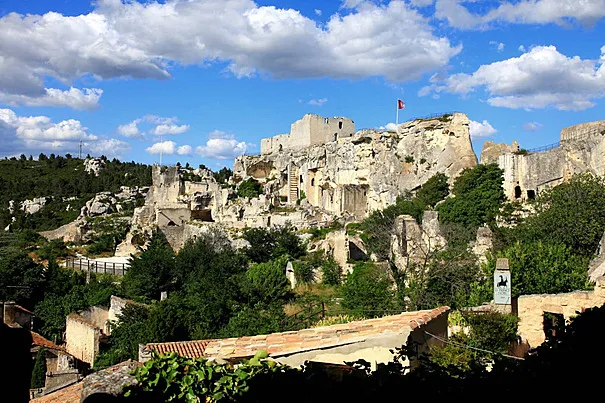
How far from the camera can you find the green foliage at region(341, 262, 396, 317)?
17594 mm

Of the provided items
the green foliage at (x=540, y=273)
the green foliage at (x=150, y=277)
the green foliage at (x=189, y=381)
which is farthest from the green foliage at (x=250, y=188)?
the green foliage at (x=189, y=381)

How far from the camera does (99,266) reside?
107 ft

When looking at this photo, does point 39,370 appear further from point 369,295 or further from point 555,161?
point 555,161

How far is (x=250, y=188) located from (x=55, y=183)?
35.9m

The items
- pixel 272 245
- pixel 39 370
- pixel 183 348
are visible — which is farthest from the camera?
pixel 272 245

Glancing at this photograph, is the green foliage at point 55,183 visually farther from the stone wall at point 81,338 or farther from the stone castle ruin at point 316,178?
the stone wall at point 81,338

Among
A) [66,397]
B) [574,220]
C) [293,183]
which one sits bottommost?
[66,397]

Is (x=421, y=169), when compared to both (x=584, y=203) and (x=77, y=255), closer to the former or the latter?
(x=584, y=203)

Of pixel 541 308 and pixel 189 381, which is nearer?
pixel 189 381

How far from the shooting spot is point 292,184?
1875 inches

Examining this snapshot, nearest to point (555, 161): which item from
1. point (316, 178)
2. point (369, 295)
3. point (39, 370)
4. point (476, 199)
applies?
point (476, 199)

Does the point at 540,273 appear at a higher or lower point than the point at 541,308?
higher

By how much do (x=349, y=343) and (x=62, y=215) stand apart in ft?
184

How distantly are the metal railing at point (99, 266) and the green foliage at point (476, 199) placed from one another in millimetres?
19243
